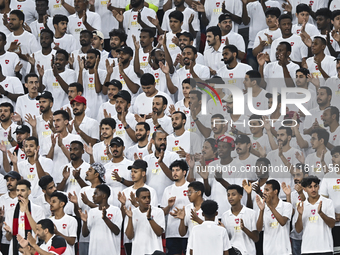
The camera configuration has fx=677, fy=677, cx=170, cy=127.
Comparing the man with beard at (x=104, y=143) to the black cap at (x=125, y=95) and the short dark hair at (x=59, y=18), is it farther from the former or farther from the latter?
the short dark hair at (x=59, y=18)

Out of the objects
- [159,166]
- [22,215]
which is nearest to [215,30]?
[159,166]

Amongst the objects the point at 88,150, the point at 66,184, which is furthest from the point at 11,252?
the point at 88,150

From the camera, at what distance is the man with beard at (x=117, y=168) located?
357 inches

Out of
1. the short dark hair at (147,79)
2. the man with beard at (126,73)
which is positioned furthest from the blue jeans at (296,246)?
the man with beard at (126,73)

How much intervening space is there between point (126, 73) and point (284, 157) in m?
3.33

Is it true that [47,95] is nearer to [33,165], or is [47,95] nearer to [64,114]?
[64,114]

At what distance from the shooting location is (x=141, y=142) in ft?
31.5

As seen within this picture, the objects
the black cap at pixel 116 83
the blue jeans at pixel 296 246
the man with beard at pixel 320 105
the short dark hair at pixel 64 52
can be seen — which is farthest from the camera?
the short dark hair at pixel 64 52

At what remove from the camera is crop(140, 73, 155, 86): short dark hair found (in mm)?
10414

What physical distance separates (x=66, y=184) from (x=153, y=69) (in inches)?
109

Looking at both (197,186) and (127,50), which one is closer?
(197,186)

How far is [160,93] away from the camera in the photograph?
10.4 meters

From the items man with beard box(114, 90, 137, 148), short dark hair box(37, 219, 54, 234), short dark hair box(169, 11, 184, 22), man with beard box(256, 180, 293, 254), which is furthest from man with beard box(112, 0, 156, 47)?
short dark hair box(37, 219, 54, 234)

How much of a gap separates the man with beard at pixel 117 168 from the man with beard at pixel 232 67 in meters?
2.36
